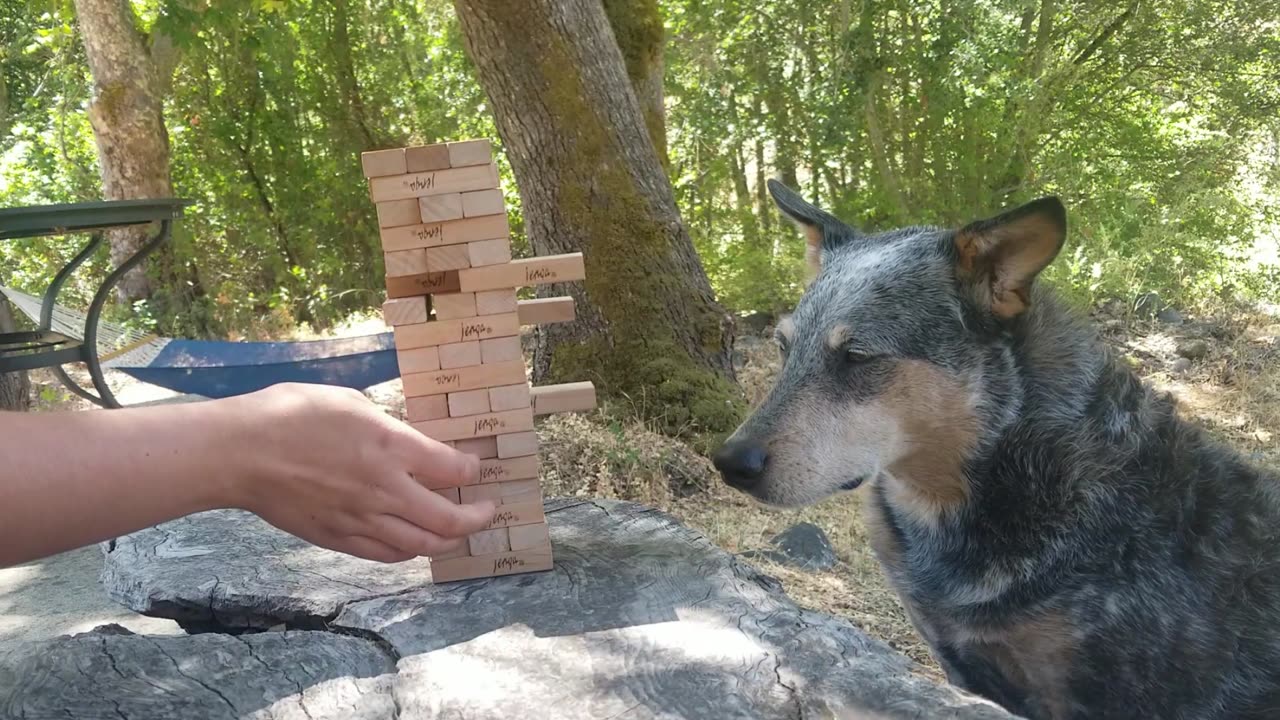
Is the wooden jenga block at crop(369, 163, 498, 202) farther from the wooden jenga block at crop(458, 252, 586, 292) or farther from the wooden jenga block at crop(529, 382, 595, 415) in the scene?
the wooden jenga block at crop(529, 382, 595, 415)

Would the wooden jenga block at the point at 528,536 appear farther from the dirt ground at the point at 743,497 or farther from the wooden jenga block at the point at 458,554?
the dirt ground at the point at 743,497

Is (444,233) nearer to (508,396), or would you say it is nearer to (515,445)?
(508,396)

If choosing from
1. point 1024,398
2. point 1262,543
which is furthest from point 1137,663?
point 1024,398

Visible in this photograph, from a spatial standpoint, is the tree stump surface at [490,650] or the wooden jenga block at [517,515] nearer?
the tree stump surface at [490,650]

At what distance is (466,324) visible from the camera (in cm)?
182

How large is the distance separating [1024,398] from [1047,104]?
7098 mm

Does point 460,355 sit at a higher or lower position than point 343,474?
higher

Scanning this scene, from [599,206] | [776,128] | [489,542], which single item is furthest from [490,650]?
[776,128]

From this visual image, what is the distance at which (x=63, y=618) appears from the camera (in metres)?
3.44


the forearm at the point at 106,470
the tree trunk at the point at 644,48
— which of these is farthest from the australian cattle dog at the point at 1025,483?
the tree trunk at the point at 644,48

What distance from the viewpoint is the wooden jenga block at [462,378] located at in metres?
1.81

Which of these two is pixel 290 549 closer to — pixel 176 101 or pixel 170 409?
pixel 170 409

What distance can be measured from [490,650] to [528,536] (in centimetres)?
32

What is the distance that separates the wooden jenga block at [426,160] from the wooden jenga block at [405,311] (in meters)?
0.26
